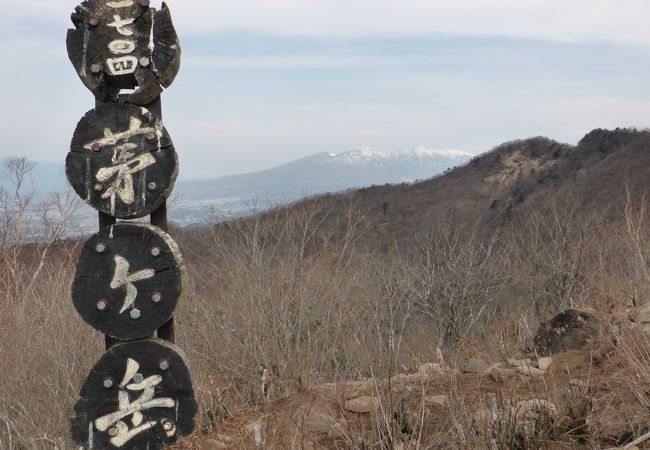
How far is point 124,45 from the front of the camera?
3945 mm

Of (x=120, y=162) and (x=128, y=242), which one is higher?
(x=120, y=162)

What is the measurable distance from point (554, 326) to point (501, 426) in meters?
3.57

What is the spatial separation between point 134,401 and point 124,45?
203cm

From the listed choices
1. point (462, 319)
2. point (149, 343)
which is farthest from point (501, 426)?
point (462, 319)

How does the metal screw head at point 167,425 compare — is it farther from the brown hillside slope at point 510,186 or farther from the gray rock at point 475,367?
the brown hillside slope at point 510,186

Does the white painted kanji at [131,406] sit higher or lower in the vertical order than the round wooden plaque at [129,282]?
lower

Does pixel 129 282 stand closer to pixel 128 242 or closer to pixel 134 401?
pixel 128 242

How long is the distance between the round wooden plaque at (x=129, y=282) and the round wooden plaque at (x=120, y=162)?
6.0 inches

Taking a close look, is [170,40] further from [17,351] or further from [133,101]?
[17,351]

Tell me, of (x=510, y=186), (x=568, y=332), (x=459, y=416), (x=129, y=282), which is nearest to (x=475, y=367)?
(x=568, y=332)

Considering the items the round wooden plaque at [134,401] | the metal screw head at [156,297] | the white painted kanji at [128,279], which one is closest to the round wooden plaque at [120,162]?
the white painted kanji at [128,279]

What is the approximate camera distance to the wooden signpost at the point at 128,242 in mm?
3906

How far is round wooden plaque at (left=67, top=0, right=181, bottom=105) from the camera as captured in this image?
3.94m

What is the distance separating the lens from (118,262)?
3.91 m
